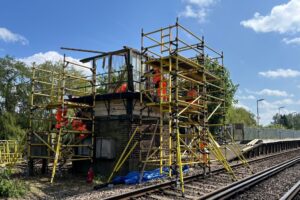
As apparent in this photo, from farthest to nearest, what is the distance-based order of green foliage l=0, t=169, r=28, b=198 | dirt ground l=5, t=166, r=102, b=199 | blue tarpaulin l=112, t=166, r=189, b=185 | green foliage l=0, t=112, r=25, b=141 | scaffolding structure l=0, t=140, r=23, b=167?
green foliage l=0, t=112, r=25, b=141, scaffolding structure l=0, t=140, r=23, b=167, blue tarpaulin l=112, t=166, r=189, b=185, dirt ground l=5, t=166, r=102, b=199, green foliage l=0, t=169, r=28, b=198

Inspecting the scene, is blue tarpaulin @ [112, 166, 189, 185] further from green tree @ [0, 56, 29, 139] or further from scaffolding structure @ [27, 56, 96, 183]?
green tree @ [0, 56, 29, 139]

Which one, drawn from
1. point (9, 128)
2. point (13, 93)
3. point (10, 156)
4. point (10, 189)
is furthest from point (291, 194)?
point (13, 93)

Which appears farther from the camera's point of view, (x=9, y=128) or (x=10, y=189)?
(x=9, y=128)

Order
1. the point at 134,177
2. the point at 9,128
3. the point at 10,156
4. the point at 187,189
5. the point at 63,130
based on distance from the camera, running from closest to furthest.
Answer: the point at 187,189
the point at 134,177
the point at 63,130
the point at 10,156
the point at 9,128

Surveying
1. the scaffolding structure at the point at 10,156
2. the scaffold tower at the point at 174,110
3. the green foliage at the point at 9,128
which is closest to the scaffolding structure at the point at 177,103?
the scaffold tower at the point at 174,110

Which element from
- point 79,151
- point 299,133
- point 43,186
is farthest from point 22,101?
point 299,133

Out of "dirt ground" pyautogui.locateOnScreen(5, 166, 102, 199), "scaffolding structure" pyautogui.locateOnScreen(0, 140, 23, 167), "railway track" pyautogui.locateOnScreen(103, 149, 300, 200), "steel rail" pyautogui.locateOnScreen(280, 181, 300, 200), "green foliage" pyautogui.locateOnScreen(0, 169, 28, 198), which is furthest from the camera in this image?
"scaffolding structure" pyautogui.locateOnScreen(0, 140, 23, 167)

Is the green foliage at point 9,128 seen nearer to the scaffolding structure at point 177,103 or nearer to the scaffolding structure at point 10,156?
the scaffolding structure at point 10,156

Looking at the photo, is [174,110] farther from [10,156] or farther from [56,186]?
[10,156]

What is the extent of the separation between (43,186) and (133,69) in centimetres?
623

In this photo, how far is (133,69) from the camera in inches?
554

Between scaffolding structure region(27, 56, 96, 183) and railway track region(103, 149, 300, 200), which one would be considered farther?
scaffolding structure region(27, 56, 96, 183)

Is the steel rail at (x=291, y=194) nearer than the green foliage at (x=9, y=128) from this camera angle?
Yes

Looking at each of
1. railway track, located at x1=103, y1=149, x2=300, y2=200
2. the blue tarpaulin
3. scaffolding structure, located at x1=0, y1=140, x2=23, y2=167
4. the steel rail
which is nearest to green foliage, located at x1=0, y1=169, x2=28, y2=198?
railway track, located at x1=103, y1=149, x2=300, y2=200
